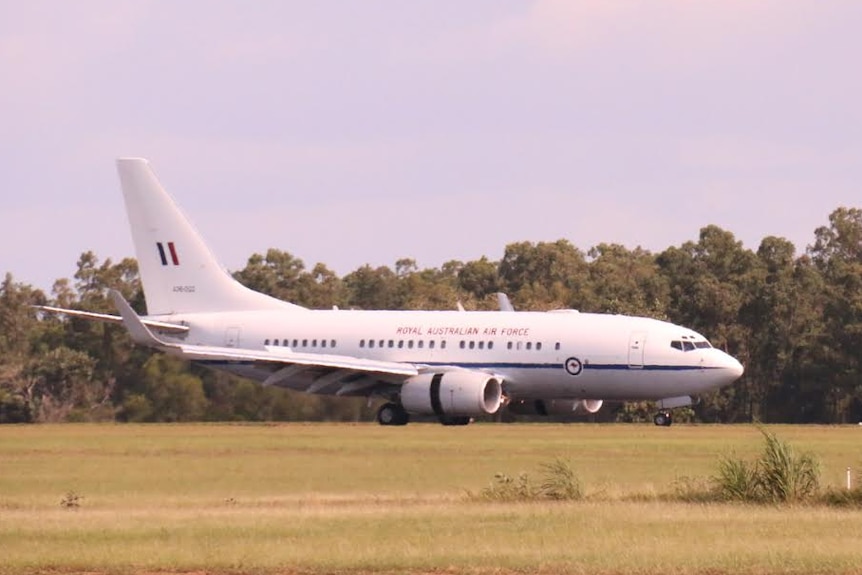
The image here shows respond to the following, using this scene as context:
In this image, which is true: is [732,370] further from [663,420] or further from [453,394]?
[453,394]

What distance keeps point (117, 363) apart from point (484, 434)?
4092 centimetres

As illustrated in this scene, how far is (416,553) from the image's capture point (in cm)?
2372

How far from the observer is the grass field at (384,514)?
23.1 m

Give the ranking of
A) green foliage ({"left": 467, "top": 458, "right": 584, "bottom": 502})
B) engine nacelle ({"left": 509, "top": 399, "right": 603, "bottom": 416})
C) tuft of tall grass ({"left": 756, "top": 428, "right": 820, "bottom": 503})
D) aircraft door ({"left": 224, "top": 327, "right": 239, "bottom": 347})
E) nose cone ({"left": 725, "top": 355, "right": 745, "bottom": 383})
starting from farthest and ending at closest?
aircraft door ({"left": 224, "top": 327, "right": 239, "bottom": 347}) → engine nacelle ({"left": 509, "top": 399, "right": 603, "bottom": 416}) → nose cone ({"left": 725, "top": 355, "right": 745, "bottom": 383}) → green foliage ({"left": 467, "top": 458, "right": 584, "bottom": 502}) → tuft of tall grass ({"left": 756, "top": 428, "right": 820, "bottom": 503})

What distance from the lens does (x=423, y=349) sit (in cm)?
6341

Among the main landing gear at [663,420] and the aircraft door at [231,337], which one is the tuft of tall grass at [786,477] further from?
the aircraft door at [231,337]

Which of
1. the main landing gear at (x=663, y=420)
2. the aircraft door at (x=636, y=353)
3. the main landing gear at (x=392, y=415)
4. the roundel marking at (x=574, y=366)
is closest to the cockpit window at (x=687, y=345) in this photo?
the aircraft door at (x=636, y=353)

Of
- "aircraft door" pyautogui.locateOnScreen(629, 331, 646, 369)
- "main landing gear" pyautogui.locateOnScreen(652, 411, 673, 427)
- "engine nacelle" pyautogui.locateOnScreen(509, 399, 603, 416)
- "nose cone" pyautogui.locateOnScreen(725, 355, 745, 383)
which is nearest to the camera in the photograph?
"aircraft door" pyautogui.locateOnScreen(629, 331, 646, 369)

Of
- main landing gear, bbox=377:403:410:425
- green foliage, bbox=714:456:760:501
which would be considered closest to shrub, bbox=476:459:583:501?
green foliage, bbox=714:456:760:501

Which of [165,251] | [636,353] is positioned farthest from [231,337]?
[636,353]

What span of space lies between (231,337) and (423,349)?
6832mm

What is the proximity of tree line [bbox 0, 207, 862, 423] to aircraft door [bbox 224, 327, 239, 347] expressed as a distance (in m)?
3.86

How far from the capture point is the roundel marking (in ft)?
197

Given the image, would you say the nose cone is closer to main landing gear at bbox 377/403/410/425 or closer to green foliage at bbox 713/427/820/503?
main landing gear at bbox 377/403/410/425
